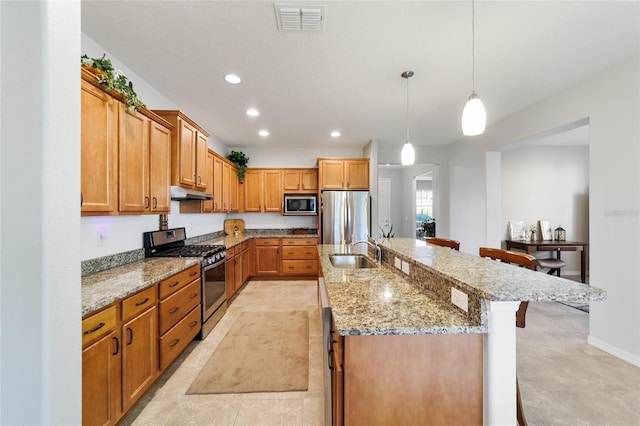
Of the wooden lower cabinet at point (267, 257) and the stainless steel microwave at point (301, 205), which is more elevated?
the stainless steel microwave at point (301, 205)

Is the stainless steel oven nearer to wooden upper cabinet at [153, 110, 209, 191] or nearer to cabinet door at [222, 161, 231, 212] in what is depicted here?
wooden upper cabinet at [153, 110, 209, 191]

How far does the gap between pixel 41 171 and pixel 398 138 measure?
15.8 feet

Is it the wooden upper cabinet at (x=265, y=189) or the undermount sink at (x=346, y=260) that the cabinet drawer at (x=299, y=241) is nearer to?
the wooden upper cabinet at (x=265, y=189)

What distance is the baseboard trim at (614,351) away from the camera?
7.37ft

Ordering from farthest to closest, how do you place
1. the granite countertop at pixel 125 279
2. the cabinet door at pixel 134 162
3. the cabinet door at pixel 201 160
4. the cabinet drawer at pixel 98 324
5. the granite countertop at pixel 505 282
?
1. the cabinet door at pixel 201 160
2. the cabinet door at pixel 134 162
3. the granite countertop at pixel 125 279
4. the cabinet drawer at pixel 98 324
5. the granite countertop at pixel 505 282

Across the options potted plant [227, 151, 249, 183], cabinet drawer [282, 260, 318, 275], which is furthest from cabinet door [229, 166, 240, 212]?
cabinet drawer [282, 260, 318, 275]

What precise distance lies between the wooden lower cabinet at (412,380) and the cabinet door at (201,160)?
2.73m

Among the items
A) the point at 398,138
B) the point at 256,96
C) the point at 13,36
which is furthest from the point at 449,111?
the point at 13,36

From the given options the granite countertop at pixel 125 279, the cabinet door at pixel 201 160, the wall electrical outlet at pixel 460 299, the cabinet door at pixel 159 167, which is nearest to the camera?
the wall electrical outlet at pixel 460 299

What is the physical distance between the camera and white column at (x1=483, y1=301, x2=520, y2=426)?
102 cm

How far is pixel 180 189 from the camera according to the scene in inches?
105

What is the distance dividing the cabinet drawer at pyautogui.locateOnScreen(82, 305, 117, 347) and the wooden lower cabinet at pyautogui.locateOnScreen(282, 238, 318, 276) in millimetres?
3470

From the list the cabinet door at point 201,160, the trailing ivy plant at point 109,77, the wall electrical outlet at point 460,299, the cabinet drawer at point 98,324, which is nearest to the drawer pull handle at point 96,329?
the cabinet drawer at point 98,324

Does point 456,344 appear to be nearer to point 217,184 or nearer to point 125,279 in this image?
point 125,279
